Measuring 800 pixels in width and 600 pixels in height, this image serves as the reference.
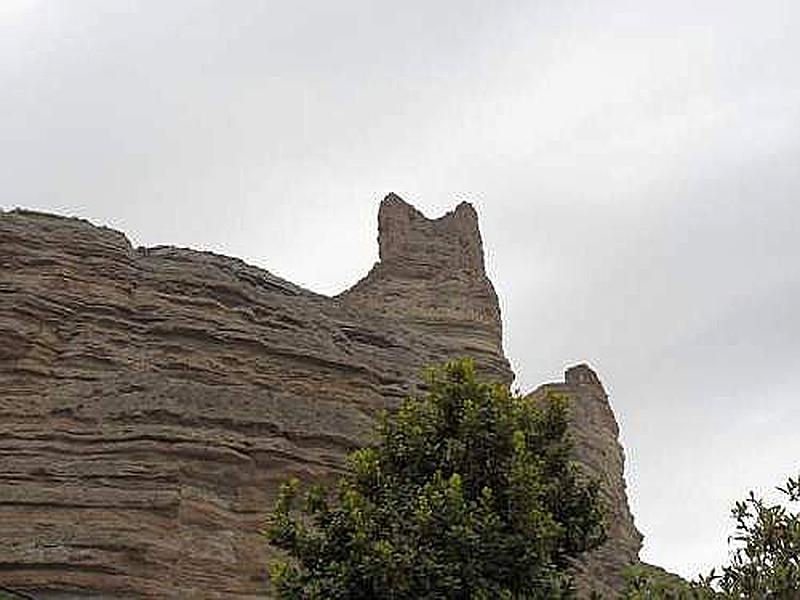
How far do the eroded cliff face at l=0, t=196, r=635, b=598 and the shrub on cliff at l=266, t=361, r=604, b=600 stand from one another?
1785 cm

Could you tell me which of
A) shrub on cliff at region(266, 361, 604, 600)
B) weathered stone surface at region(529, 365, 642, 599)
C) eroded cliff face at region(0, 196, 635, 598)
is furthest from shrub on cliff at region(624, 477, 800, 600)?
weathered stone surface at region(529, 365, 642, 599)

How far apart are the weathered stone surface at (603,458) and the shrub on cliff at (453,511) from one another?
1305 inches

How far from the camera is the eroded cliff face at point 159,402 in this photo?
120 ft

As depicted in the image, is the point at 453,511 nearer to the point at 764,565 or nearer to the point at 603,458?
the point at 764,565

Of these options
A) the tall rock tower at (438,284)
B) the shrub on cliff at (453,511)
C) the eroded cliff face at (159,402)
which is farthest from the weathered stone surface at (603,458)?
the shrub on cliff at (453,511)

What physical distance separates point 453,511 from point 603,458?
51797 mm

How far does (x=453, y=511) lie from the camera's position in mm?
18438

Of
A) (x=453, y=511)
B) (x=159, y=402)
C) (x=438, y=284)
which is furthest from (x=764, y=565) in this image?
A: (x=438, y=284)

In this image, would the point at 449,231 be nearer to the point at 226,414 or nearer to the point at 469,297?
the point at 469,297

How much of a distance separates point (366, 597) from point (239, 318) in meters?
29.6

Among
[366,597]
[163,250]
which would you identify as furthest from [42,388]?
[366,597]

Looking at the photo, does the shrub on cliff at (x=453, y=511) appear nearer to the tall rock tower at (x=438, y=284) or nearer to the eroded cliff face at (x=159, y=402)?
the eroded cliff face at (x=159, y=402)

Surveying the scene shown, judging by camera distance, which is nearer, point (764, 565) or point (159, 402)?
point (764, 565)

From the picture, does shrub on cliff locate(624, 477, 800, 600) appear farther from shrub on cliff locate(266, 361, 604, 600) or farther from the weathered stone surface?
the weathered stone surface
